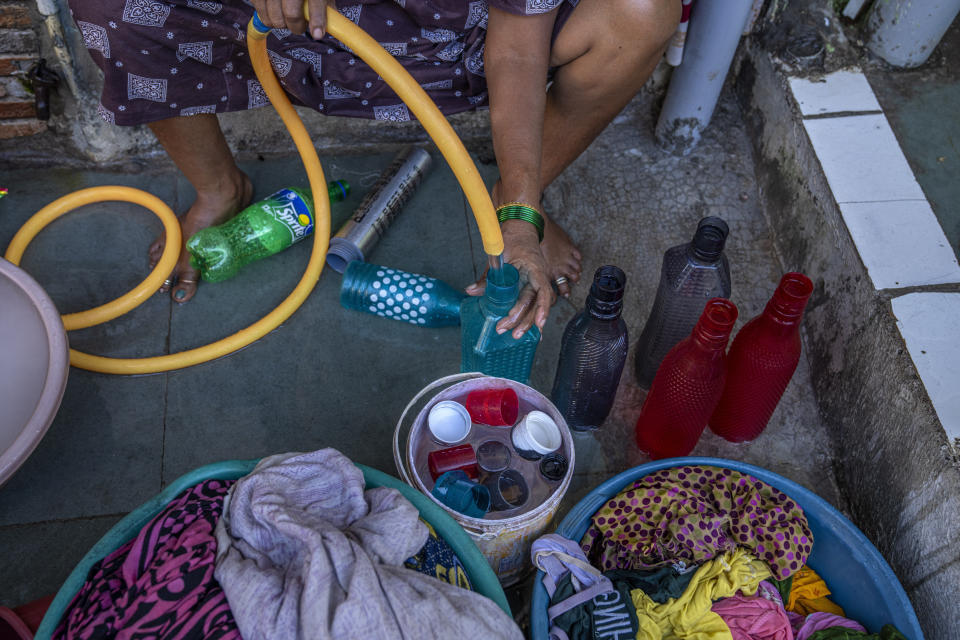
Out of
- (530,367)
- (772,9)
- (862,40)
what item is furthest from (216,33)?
(862,40)

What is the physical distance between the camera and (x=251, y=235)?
1770 mm

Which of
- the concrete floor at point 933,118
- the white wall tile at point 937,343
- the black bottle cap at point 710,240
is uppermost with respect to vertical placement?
the concrete floor at point 933,118

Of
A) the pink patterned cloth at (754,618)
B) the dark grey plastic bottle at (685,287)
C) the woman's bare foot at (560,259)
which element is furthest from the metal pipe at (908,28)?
the pink patterned cloth at (754,618)

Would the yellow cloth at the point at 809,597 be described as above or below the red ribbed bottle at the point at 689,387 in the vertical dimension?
below

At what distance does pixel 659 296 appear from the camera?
59.9 inches

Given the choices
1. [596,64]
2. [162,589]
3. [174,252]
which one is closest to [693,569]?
[162,589]

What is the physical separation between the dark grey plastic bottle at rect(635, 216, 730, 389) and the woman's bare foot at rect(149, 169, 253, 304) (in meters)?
1.01

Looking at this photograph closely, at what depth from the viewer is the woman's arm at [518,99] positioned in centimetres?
135

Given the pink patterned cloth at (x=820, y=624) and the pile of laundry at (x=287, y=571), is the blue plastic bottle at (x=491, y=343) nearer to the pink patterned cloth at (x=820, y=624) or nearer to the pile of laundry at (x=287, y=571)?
the pile of laundry at (x=287, y=571)

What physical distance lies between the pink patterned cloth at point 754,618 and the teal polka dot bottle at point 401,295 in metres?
0.81

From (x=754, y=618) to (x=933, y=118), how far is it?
1262 mm

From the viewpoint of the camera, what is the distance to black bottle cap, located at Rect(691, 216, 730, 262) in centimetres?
135

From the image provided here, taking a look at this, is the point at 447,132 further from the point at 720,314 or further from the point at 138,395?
the point at 138,395

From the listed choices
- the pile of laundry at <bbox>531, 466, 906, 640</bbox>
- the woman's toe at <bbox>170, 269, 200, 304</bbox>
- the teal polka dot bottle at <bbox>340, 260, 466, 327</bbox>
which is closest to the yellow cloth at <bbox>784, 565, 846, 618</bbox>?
the pile of laundry at <bbox>531, 466, 906, 640</bbox>
